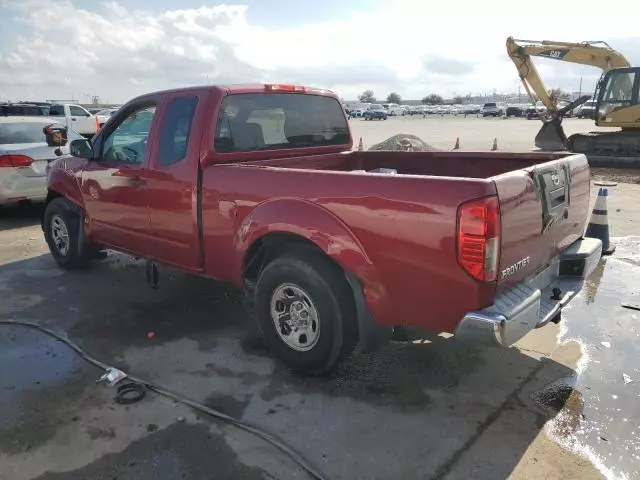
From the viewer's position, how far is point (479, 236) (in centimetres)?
271

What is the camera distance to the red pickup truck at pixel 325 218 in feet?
9.34

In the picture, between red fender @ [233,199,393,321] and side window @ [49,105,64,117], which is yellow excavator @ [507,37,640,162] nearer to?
red fender @ [233,199,393,321]

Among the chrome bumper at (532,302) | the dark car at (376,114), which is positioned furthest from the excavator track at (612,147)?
the dark car at (376,114)

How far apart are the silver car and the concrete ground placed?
394 centimetres

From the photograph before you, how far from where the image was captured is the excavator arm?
17.0 metres

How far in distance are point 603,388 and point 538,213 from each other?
132 cm

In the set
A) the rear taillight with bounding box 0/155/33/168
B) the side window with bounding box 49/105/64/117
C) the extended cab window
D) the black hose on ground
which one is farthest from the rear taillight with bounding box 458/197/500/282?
the side window with bounding box 49/105/64/117

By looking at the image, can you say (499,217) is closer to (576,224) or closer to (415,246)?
(415,246)

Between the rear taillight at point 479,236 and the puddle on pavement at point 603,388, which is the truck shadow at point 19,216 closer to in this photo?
the rear taillight at point 479,236

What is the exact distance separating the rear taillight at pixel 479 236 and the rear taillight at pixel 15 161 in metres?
7.87

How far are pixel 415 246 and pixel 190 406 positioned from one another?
1760 millimetres

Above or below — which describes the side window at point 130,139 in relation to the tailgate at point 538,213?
above

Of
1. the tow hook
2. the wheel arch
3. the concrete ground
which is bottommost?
the concrete ground

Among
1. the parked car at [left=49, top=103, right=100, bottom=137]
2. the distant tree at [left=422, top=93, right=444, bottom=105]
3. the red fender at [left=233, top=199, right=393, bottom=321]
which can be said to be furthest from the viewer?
the distant tree at [left=422, top=93, right=444, bottom=105]
